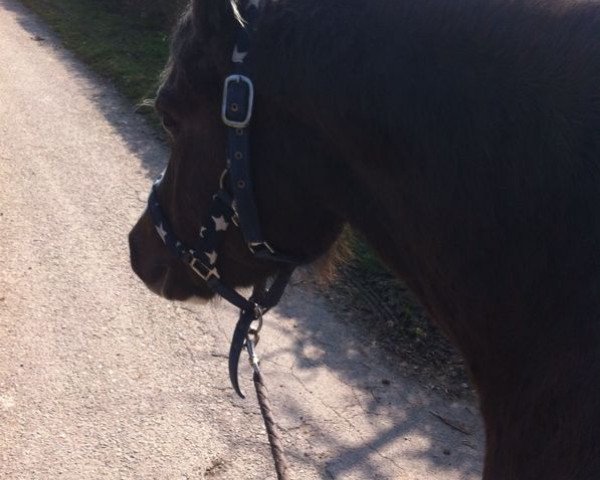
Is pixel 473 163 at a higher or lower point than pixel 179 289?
higher

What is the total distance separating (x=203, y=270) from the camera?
2.20m

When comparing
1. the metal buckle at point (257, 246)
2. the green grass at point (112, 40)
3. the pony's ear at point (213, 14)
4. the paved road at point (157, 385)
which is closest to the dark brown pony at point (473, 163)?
the pony's ear at point (213, 14)

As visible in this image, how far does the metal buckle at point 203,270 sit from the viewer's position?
85.8 inches

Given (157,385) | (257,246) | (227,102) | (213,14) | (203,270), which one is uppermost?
(213,14)

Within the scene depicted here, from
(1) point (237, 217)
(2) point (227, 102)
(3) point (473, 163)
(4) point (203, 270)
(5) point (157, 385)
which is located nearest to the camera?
(3) point (473, 163)

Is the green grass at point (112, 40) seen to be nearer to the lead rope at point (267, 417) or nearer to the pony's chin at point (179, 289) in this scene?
the pony's chin at point (179, 289)

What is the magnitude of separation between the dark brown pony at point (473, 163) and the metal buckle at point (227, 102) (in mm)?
19

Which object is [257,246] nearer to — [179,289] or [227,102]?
[227,102]

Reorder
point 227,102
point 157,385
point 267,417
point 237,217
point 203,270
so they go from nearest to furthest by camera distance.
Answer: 1. point 227,102
2. point 237,217
3. point 203,270
4. point 267,417
5. point 157,385

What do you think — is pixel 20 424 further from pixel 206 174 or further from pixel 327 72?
pixel 327 72

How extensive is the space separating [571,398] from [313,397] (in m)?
2.65

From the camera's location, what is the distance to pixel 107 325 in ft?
14.5

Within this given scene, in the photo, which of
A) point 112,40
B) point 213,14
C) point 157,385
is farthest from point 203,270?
point 112,40

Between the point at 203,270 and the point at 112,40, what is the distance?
9908 millimetres
